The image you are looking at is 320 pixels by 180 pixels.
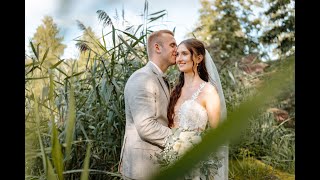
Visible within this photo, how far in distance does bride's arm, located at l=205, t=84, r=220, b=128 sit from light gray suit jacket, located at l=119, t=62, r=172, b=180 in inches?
8.2

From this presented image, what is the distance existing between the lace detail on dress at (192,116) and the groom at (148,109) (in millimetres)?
80

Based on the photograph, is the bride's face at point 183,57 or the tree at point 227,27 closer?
the bride's face at point 183,57

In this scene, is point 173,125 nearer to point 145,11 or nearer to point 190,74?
point 190,74

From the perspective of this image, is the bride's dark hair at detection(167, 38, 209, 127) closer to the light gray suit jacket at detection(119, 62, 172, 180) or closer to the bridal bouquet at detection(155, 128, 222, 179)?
the light gray suit jacket at detection(119, 62, 172, 180)

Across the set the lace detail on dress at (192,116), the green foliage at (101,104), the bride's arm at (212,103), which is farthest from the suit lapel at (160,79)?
the green foliage at (101,104)

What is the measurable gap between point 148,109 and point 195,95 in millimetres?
301


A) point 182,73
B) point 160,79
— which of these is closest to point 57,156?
point 160,79

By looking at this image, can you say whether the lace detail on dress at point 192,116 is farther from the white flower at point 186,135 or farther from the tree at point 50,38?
the tree at point 50,38

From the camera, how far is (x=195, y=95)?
2.49 meters

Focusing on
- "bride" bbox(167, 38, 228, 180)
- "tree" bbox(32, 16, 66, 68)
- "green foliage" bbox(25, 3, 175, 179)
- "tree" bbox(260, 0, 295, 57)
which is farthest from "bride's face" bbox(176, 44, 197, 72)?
"tree" bbox(260, 0, 295, 57)

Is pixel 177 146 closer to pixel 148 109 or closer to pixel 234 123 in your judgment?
pixel 148 109

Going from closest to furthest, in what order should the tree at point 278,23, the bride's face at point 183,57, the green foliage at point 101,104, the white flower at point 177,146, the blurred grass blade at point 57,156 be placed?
1. the blurred grass blade at point 57,156
2. the white flower at point 177,146
3. the bride's face at point 183,57
4. the green foliage at point 101,104
5. the tree at point 278,23

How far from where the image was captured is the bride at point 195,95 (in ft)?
7.88

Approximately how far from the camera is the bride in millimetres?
2400
